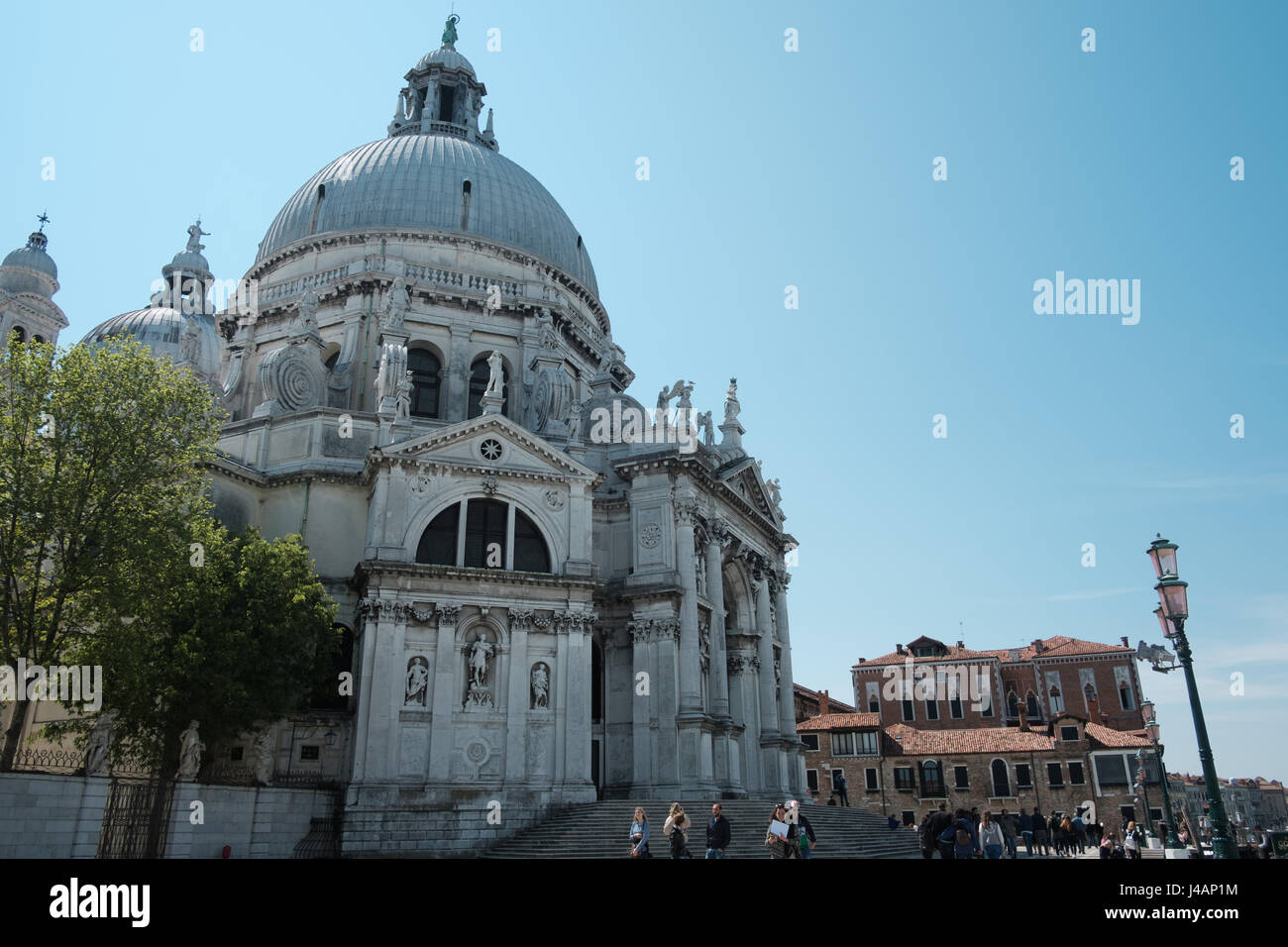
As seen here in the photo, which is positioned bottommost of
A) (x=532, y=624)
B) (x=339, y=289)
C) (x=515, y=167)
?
(x=532, y=624)

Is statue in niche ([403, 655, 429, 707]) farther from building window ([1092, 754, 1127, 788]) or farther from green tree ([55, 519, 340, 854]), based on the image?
building window ([1092, 754, 1127, 788])

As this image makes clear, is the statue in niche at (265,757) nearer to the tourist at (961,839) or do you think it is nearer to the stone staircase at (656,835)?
the stone staircase at (656,835)

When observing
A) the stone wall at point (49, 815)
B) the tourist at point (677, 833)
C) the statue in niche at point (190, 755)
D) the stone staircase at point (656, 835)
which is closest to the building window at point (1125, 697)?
the stone staircase at point (656, 835)

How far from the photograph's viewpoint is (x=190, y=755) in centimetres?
2283

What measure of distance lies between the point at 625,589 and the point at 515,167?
23.0m

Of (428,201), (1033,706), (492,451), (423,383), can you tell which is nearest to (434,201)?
(428,201)

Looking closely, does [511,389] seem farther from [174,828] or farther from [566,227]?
[174,828]

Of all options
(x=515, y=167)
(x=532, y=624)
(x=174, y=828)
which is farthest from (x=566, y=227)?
(x=174, y=828)

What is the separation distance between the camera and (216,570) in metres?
24.6

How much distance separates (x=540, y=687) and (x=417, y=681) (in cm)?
356

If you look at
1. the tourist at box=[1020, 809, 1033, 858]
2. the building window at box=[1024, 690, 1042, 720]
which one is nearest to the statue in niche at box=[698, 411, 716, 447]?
the tourist at box=[1020, 809, 1033, 858]

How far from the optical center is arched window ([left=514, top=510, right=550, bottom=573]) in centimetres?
3019

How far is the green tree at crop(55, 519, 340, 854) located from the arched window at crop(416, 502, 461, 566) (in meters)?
3.72
